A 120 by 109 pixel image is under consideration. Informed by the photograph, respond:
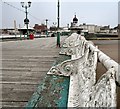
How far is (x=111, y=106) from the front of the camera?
4.76 feet

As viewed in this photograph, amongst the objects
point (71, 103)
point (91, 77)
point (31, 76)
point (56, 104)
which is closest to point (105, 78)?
point (91, 77)

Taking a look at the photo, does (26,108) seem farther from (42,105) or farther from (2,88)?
(2,88)

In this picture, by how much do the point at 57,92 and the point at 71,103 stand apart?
2.29 feet

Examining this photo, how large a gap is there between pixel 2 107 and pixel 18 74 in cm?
197

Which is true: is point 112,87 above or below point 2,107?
above

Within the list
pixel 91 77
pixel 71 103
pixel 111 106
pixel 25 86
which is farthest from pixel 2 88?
pixel 111 106

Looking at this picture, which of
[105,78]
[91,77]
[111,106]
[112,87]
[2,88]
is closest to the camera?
[111,106]

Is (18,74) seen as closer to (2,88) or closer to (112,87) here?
(2,88)

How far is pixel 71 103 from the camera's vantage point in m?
2.63

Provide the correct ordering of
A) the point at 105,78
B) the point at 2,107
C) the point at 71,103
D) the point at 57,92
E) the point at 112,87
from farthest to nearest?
the point at 57,92 < the point at 2,107 < the point at 71,103 < the point at 105,78 < the point at 112,87

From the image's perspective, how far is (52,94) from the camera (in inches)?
128

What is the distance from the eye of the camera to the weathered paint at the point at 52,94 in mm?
2902

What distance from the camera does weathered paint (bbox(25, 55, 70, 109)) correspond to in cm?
290

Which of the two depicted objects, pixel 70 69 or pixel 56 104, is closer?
pixel 56 104
